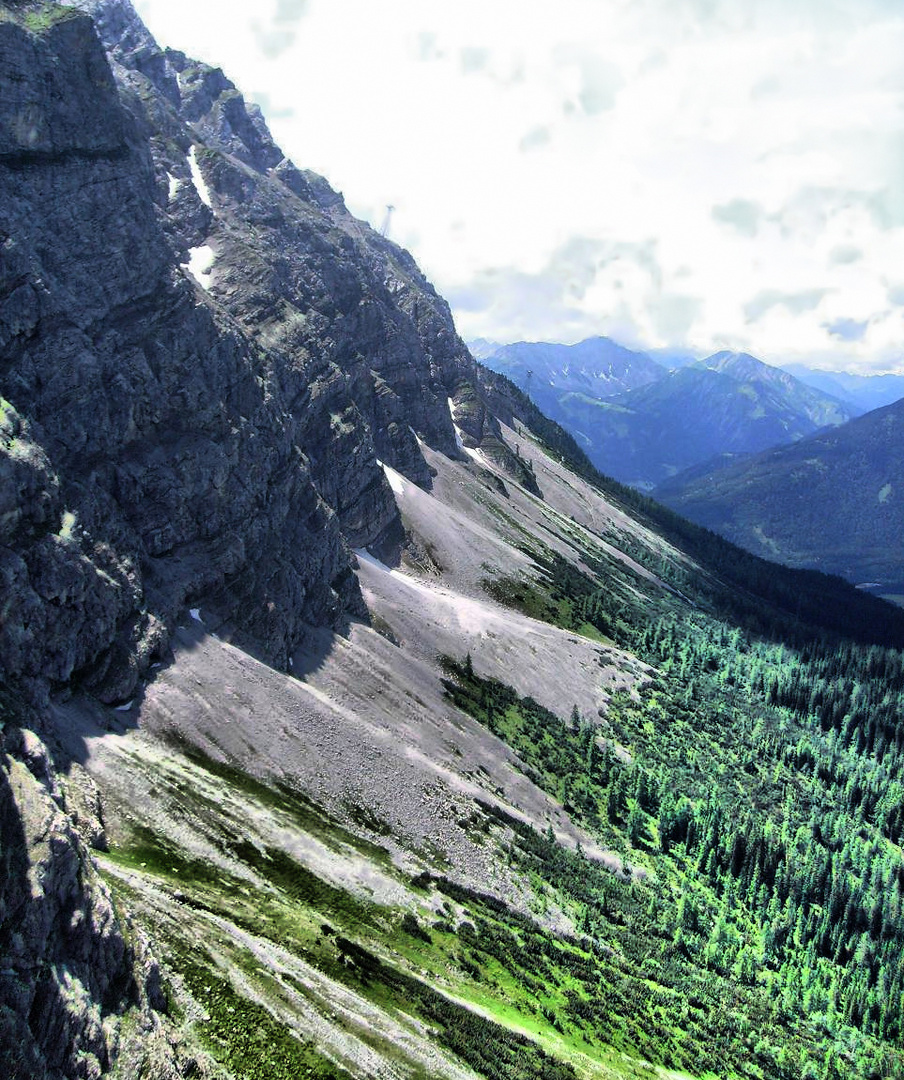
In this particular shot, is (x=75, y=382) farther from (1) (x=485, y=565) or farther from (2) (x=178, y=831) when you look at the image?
(1) (x=485, y=565)

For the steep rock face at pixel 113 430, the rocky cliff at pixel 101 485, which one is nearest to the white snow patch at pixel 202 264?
the steep rock face at pixel 113 430

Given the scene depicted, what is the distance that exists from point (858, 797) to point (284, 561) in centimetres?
12548

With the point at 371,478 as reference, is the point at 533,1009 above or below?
below

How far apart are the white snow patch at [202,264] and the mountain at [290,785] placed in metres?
26.8

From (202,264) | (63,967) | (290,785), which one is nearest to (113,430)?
(290,785)

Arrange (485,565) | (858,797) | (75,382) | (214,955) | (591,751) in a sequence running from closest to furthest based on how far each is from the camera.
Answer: (214,955) < (75,382) < (591,751) < (858,797) < (485,565)

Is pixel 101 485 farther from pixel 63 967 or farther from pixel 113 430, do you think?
pixel 63 967

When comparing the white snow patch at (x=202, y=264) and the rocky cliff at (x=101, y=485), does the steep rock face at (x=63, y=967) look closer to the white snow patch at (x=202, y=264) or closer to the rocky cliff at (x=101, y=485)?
the rocky cliff at (x=101, y=485)

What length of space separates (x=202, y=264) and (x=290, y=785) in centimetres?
13985

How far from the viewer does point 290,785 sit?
84188mm

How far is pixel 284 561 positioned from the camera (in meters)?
117

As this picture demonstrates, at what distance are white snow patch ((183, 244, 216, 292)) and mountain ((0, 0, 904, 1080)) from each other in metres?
26.8

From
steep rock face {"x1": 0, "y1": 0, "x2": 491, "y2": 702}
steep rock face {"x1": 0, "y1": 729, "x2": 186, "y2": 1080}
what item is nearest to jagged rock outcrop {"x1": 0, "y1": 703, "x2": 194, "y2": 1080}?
steep rock face {"x1": 0, "y1": 729, "x2": 186, "y2": 1080}

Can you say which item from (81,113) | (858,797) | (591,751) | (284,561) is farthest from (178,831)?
(858,797)
